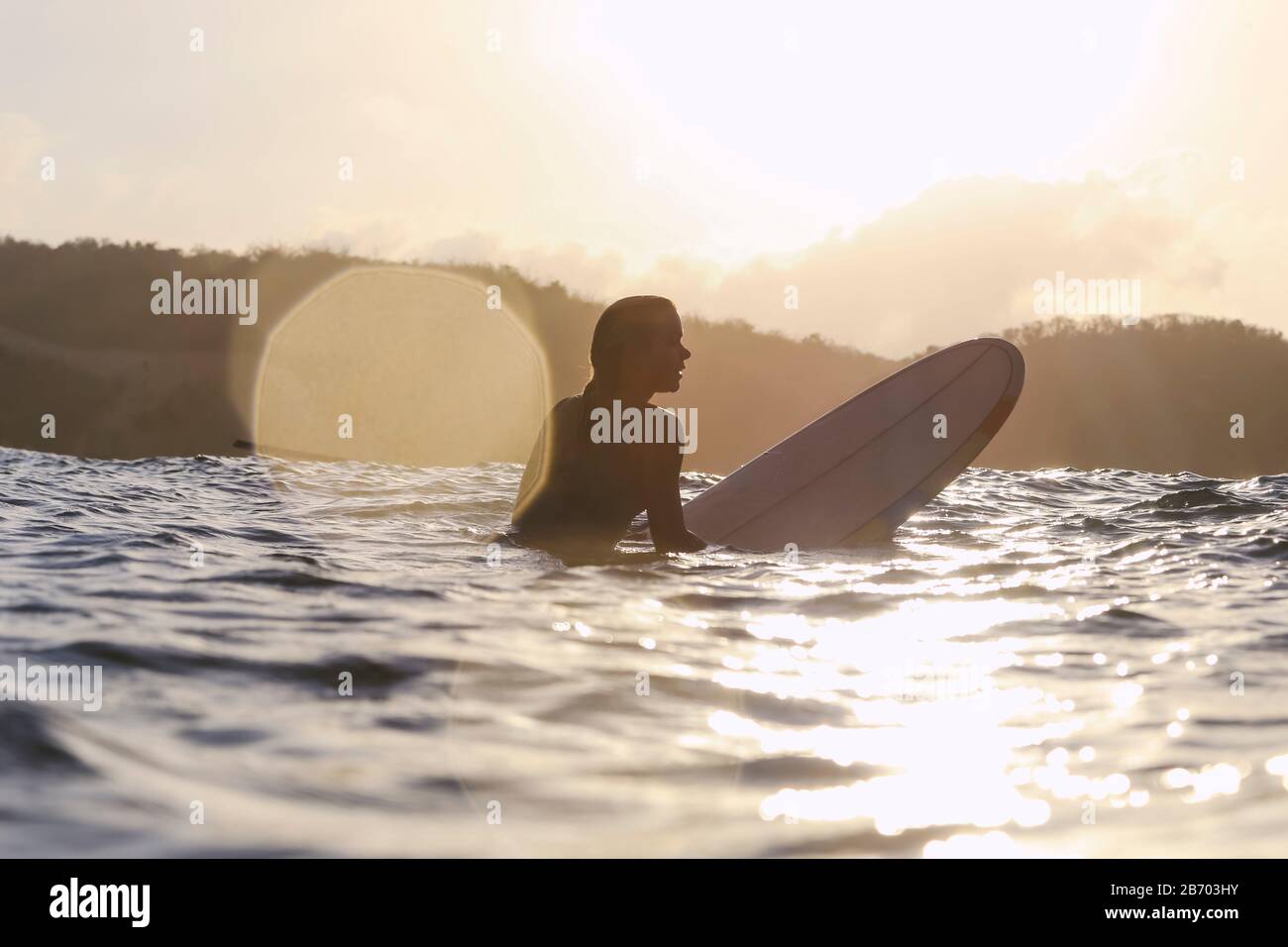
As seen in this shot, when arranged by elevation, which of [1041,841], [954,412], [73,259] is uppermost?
[73,259]

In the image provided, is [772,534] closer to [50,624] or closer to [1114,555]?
[1114,555]

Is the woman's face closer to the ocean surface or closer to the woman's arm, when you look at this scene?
the woman's arm

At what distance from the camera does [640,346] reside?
5.08 meters

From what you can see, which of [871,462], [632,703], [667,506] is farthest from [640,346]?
[632,703]

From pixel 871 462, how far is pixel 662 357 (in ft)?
7.92

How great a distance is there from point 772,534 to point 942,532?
1.57m

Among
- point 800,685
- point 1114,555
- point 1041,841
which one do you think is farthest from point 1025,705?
point 1114,555

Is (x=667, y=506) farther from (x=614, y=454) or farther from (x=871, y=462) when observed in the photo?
(x=871, y=462)

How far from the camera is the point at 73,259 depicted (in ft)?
80.0

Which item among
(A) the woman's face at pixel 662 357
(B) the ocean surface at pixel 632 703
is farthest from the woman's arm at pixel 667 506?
(A) the woman's face at pixel 662 357

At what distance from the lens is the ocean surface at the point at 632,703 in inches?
74.1

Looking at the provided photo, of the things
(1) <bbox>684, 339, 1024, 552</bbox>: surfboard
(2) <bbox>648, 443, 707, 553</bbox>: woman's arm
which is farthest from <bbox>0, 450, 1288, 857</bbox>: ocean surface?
(1) <bbox>684, 339, 1024, 552</bbox>: surfboard

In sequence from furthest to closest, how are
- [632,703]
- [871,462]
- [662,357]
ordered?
[871,462] → [662,357] → [632,703]

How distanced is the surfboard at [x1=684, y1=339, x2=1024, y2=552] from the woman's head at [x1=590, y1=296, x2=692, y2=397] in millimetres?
1286
